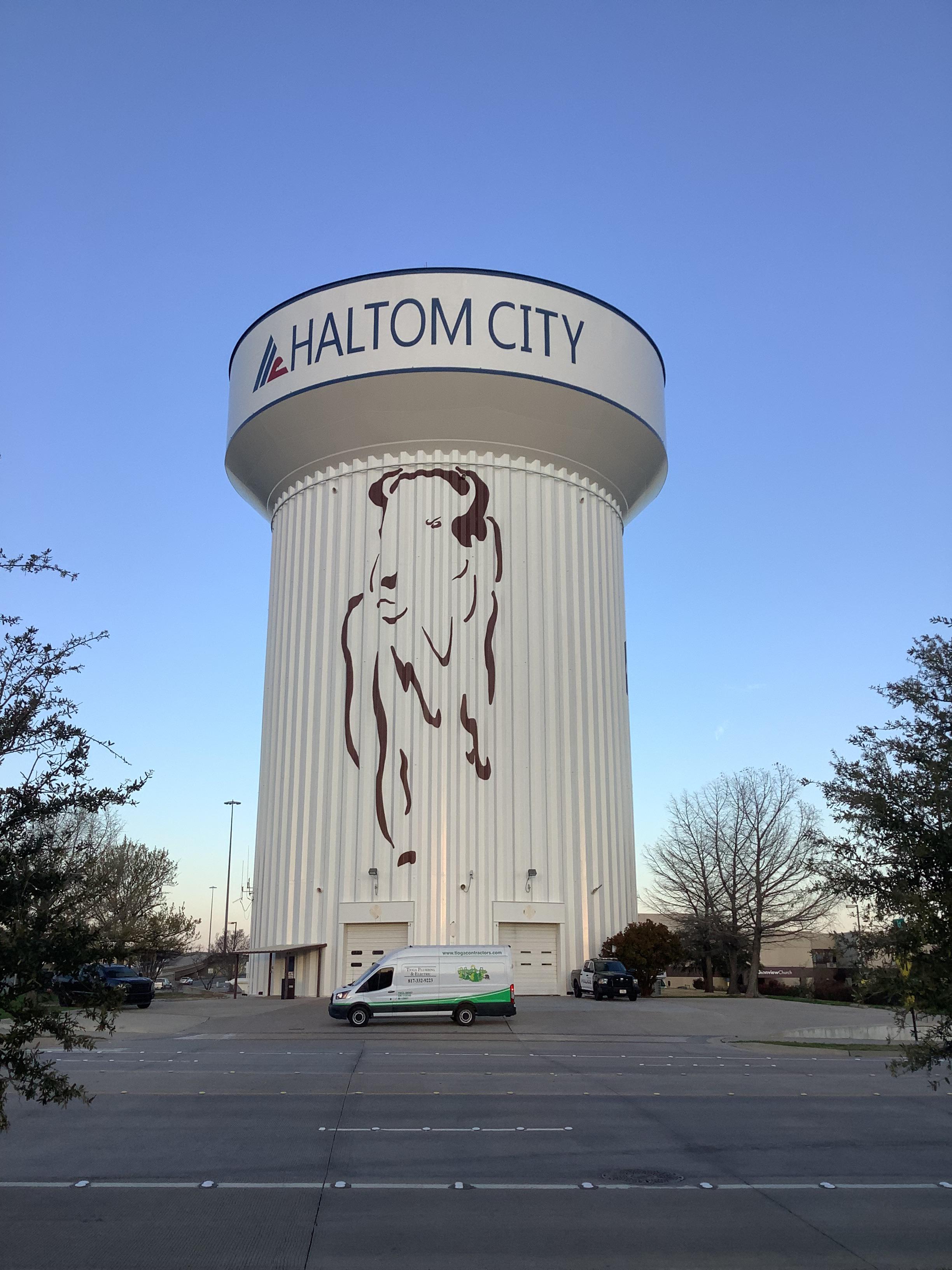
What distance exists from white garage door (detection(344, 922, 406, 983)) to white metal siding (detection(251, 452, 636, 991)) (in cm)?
30

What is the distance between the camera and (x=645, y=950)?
35.1 metres

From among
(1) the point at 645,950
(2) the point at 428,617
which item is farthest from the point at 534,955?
(2) the point at 428,617

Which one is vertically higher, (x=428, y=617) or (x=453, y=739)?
(x=428, y=617)

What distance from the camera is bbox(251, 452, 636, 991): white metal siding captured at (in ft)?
117

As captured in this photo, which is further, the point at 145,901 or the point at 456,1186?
the point at 145,901

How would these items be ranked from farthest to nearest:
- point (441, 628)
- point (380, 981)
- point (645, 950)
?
point (441, 628) < point (645, 950) < point (380, 981)

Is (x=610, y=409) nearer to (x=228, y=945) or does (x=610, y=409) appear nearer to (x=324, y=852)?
(x=324, y=852)

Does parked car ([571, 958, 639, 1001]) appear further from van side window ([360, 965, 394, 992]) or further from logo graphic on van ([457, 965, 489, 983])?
van side window ([360, 965, 394, 992])

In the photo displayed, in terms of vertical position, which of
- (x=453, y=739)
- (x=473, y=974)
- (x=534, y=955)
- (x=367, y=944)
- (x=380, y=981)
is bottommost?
(x=380, y=981)

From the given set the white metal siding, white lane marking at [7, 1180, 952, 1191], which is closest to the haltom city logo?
the white metal siding

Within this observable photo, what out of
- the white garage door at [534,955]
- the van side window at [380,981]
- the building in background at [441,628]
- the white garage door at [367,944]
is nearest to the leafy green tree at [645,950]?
the building in background at [441,628]

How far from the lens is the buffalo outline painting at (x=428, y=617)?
36.3m

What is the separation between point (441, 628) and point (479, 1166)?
26.9 metres

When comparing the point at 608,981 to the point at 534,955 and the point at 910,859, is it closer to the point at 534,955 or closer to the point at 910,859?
the point at 534,955
